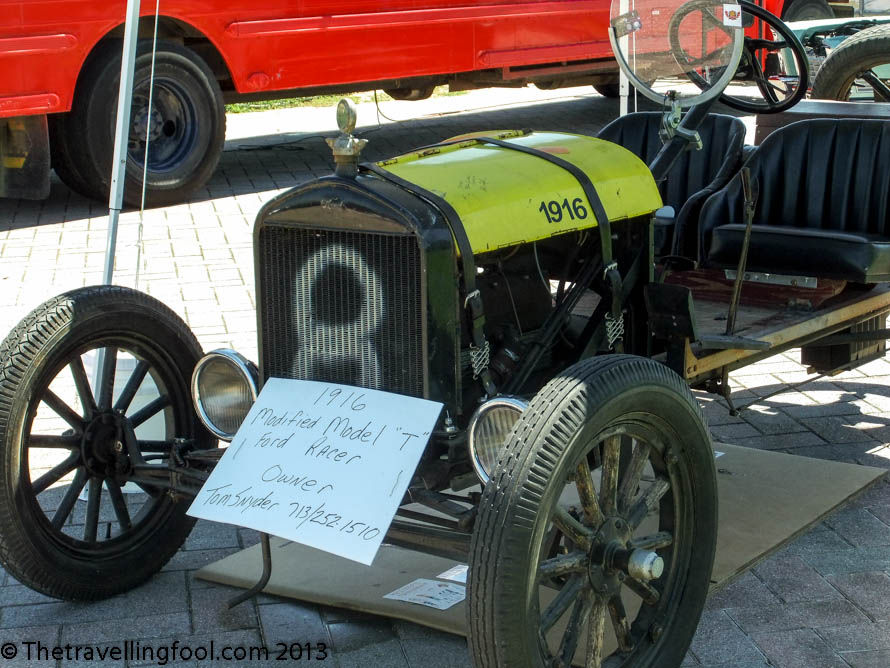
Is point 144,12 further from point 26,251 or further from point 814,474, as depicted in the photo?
point 814,474

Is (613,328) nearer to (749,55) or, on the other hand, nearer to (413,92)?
(749,55)

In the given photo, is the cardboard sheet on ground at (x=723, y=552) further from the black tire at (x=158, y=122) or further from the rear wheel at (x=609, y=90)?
the rear wheel at (x=609, y=90)

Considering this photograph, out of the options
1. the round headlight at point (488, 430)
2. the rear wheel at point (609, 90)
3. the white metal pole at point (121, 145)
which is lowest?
the rear wheel at point (609, 90)

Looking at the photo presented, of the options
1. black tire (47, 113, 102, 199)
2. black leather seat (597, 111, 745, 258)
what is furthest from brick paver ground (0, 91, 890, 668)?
black leather seat (597, 111, 745, 258)

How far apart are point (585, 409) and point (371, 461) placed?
1.89 feet

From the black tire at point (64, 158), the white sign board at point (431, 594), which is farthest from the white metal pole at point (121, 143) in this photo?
the black tire at point (64, 158)

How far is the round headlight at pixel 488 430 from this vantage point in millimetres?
2689

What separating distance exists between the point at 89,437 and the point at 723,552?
1.78 m

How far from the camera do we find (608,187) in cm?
327

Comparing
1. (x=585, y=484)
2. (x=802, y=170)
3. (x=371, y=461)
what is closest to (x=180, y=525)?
(x=371, y=461)

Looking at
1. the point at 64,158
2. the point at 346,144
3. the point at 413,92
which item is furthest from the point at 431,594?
the point at 413,92

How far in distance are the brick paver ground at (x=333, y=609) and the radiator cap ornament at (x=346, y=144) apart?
1169 mm

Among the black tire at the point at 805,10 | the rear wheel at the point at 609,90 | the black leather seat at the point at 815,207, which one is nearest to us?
the black leather seat at the point at 815,207

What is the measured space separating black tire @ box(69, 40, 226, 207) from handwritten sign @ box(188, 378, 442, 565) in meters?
5.24
